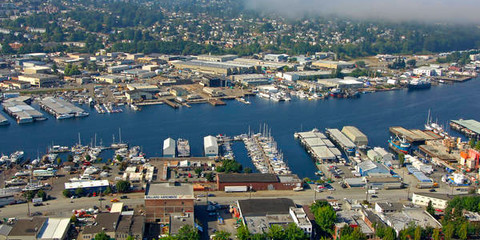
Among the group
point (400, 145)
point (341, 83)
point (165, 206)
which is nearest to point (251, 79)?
point (341, 83)

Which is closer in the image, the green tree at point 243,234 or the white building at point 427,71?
the green tree at point 243,234

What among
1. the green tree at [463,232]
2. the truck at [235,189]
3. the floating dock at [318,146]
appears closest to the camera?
the green tree at [463,232]

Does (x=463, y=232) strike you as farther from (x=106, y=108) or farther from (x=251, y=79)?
(x=251, y=79)

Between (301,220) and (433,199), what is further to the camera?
(433,199)

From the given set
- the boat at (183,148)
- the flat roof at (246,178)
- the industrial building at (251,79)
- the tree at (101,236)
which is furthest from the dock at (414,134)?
the tree at (101,236)

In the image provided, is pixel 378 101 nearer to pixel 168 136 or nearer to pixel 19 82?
pixel 168 136

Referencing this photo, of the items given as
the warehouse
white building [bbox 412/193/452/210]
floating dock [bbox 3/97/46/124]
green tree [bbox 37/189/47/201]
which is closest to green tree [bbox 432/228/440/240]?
white building [bbox 412/193/452/210]

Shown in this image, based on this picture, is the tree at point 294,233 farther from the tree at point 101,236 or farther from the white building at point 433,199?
the white building at point 433,199
